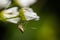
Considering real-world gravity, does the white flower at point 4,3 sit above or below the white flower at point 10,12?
above

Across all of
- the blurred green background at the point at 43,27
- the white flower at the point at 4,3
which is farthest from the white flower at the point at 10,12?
the blurred green background at the point at 43,27

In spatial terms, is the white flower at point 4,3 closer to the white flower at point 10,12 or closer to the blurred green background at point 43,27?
the white flower at point 10,12

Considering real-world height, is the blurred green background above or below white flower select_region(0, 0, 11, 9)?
above

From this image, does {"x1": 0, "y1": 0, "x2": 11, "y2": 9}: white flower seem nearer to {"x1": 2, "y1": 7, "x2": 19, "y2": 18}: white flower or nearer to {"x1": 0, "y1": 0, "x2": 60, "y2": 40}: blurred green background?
{"x1": 2, "y1": 7, "x2": 19, "y2": 18}: white flower

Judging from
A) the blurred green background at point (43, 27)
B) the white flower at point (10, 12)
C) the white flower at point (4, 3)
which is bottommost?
the white flower at point (10, 12)

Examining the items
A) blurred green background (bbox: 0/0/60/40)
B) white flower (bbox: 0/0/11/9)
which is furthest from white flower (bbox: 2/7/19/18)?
blurred green background (bbox: 0/0/60/40)

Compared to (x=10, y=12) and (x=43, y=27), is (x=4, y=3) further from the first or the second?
(x=43, y=27)
